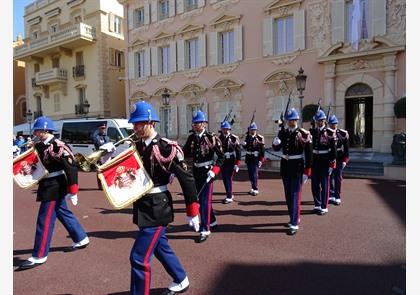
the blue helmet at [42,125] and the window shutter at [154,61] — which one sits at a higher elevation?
the window shutter at [154,61]

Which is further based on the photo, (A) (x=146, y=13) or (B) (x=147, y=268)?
(A) (x=146, y=13)

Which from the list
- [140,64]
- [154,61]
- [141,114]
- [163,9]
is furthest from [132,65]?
[141,114]

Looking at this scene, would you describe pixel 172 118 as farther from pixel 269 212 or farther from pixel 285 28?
pixel 269 212

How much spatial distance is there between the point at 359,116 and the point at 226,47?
315 inches

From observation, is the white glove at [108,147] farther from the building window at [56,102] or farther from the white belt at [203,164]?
the building window at [56,102]

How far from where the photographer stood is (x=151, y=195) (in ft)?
10.7

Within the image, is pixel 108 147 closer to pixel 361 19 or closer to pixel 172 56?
pixel 361 19

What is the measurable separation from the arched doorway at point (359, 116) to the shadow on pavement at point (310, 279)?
38.1 feet

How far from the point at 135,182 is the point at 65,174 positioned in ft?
6.94

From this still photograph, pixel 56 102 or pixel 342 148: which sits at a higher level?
pixel 56 102

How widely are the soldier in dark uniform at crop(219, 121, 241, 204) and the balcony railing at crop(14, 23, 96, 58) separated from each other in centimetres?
1911

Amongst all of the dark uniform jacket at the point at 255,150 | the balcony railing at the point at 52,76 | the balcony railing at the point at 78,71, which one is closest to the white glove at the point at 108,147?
the dark uniform jacket at the point at 255,150

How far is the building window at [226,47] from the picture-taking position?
59.7 ft

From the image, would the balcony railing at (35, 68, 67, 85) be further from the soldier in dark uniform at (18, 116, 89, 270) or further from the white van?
the soldier in dark uniform at (18, 116, 89, 270)
